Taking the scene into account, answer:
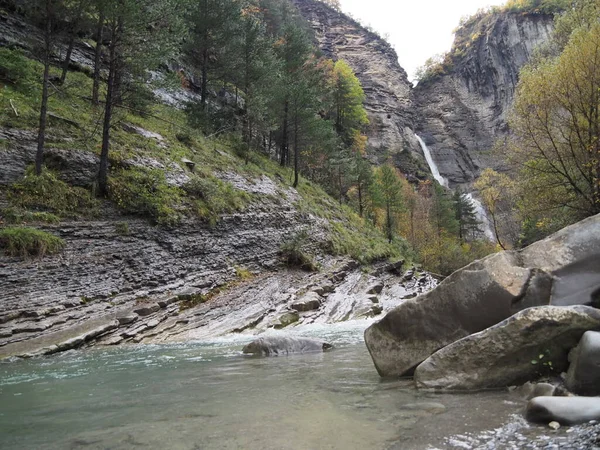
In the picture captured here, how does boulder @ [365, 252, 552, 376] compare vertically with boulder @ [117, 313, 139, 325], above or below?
above

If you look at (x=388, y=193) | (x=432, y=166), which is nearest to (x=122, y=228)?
(x=388, y=193)

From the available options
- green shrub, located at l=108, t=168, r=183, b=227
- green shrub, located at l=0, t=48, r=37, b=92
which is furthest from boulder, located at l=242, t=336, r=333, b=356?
green shrub, located at l=0, t=48, r=37, b=92

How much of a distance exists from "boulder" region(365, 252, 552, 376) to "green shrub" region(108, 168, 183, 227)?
1150 centimetres

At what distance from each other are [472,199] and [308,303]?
2658 inches

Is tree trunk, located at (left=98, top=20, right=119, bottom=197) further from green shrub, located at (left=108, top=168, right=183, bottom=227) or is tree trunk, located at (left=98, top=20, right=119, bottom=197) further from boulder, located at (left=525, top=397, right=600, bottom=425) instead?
boulder, located at (left=525, top=397, right=600, bottom=425)

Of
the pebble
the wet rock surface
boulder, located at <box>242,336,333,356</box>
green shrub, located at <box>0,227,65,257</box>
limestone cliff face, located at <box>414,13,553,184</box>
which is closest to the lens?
the pebble

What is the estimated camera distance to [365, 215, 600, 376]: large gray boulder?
5.91 metres

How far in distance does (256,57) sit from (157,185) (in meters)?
18.4

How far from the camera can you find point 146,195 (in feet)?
50.9

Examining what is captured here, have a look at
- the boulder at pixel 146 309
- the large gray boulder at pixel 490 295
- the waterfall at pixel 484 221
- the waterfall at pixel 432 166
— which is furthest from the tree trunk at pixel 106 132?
the waterfall at pixel 432 166

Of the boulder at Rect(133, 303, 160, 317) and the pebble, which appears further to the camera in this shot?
the boulder at Rect(133, 303, 160, 317)

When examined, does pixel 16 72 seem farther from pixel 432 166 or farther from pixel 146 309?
pixel 432 166

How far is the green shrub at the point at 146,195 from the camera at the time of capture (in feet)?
49.0

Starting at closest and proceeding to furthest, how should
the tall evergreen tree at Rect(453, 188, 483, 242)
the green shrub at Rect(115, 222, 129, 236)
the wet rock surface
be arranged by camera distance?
the wet rock surface, the green shrub at Rect(115, 222, 129, 236), the tall evergreen tree at Rect(453, 188, 483, 242)
